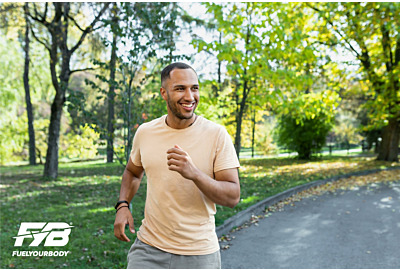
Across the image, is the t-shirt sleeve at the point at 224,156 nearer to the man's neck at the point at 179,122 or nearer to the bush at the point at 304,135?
the man's neck at the point at 179,122

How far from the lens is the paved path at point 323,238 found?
5570mm

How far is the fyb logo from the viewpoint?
20.4ft

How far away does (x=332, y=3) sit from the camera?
16.0 metres

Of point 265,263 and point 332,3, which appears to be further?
point 332,3

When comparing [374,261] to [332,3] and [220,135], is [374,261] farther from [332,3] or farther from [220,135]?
[332,3]

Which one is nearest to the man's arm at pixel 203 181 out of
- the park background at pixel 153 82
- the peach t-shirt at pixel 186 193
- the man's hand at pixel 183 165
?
the man's hand at pixel 183 165

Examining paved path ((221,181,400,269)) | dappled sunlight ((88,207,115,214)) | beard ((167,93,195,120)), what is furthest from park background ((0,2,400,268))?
beard ((167,93,195,120))

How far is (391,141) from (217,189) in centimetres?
2189

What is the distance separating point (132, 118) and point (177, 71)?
221 inches

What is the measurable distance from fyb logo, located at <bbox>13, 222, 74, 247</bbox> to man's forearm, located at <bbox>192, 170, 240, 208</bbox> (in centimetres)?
484

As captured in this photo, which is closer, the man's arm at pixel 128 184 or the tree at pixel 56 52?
the man's arm at pixel 128 184

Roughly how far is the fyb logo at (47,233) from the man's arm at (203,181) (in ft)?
15.9

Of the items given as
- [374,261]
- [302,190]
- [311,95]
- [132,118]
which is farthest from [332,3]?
[374,261]

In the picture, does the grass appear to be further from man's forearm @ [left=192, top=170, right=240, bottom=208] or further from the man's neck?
man's forearm @ [left=192, top=170, right=240, bottom=208]
